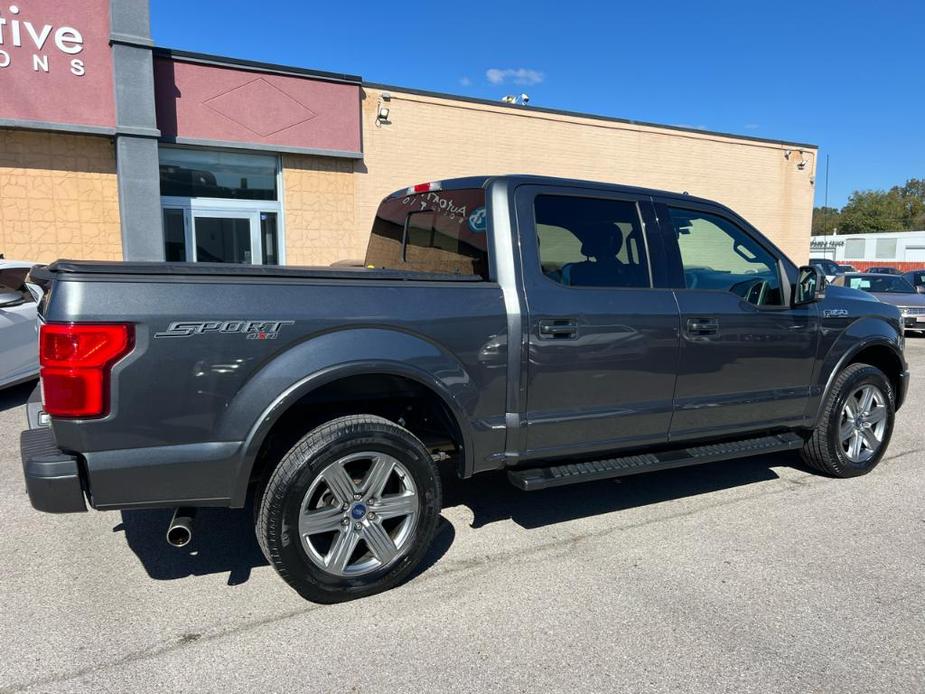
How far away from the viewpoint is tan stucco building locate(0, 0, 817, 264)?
11438 millimetres

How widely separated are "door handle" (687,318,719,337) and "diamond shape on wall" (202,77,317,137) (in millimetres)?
11065

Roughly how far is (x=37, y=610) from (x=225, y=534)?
1032 millimetres

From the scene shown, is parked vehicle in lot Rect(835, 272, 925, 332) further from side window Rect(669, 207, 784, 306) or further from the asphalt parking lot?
the asphalt parking lot

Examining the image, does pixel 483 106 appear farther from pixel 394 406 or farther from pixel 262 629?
pixel 262 629

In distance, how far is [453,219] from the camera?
404cm

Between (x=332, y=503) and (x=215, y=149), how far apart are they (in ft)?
37.2

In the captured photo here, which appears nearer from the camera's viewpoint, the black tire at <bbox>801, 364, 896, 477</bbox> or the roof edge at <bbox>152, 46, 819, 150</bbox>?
the black tire at <bbox>801, 364, 896, 477</bbox>

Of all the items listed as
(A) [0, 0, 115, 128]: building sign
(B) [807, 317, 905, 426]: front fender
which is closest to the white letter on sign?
(A) [0, 0, 115, 128]: building sign

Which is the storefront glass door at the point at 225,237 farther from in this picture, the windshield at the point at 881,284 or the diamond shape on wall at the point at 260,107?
the windshield at the point at 881,284

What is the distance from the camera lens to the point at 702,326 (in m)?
4.09

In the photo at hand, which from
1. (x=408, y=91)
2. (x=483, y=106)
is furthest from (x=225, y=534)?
(x=483, y=106)

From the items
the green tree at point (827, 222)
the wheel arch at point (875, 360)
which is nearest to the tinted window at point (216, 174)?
the wheel arch at point (875, 360)

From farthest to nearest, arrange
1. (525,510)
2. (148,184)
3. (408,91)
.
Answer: (408,91), (148,184), (525,510)

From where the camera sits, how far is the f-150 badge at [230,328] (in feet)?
8.96
